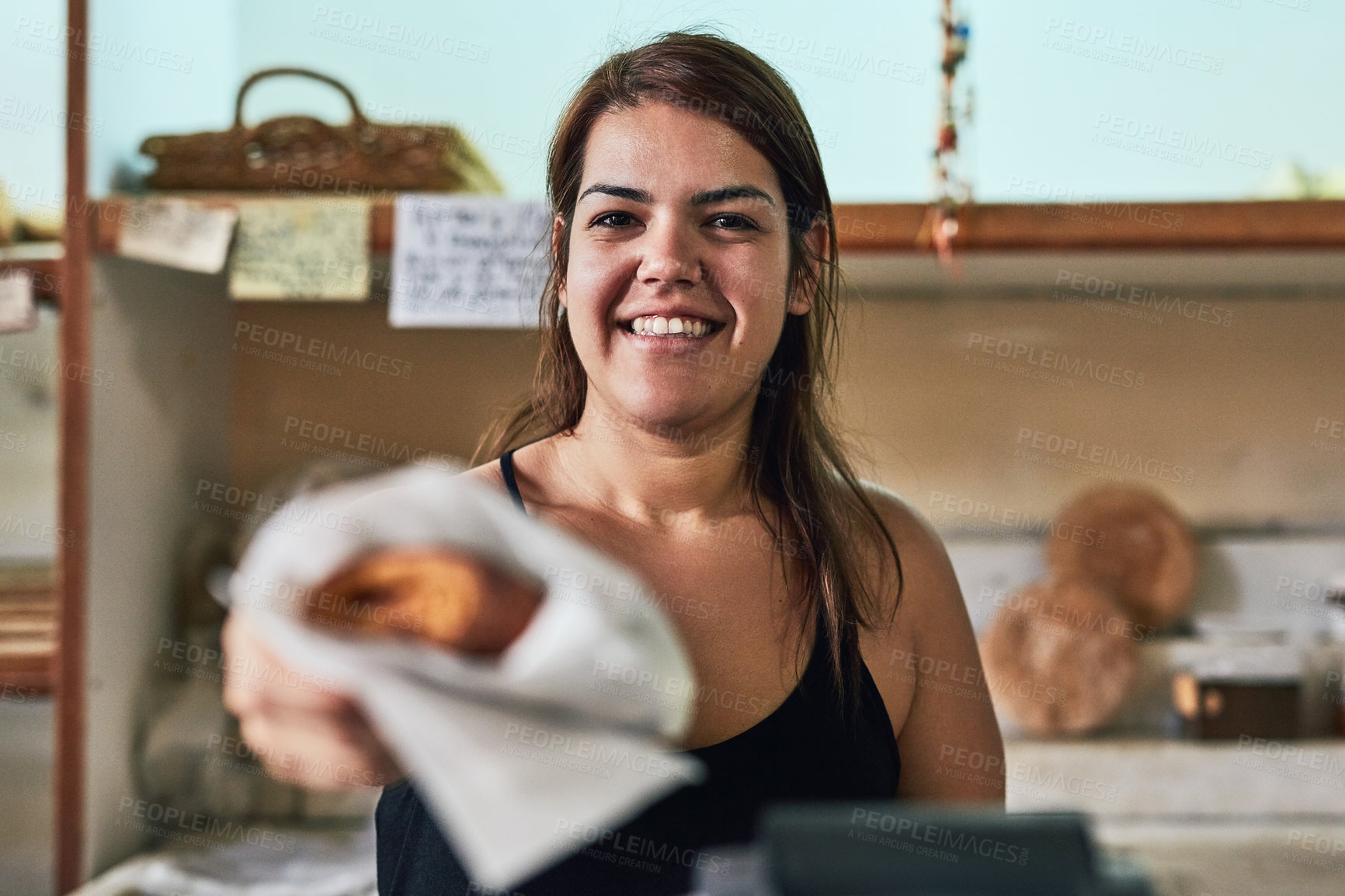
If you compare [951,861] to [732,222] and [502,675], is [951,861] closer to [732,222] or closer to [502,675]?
[502,675]

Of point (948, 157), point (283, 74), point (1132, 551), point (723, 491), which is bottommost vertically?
point (1132, 551)

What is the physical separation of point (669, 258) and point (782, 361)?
0.24m

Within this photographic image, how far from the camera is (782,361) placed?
36.7 inches

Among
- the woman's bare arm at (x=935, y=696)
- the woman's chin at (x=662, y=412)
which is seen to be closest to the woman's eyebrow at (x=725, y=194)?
the woman's chin at (x=662, y=412)

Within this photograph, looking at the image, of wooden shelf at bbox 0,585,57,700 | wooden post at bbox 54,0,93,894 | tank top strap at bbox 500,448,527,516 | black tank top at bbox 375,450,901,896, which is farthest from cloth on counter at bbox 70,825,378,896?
tank top strap at bbox 500,448,527,516

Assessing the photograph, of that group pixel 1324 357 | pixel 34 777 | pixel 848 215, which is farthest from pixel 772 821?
pixel 1324 357

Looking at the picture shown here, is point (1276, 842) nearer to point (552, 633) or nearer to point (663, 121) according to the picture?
point (663, 121)

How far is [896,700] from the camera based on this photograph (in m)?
0.84

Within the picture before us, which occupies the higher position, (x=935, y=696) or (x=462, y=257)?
(x=462, y=257)

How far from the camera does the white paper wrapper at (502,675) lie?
0.87ft

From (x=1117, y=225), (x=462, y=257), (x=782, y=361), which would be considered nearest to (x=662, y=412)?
(x=782, y=361)

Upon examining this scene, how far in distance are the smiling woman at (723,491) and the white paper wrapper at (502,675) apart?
415 mm

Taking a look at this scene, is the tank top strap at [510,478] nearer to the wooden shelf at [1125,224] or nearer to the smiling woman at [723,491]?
the smiling woman at [723,491]

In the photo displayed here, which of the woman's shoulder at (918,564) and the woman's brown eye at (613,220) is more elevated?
the woman's brown eye at (613,220)
